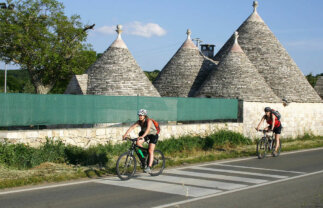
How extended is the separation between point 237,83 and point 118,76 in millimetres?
6778

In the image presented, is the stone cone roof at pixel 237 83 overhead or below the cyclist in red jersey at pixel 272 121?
overhead

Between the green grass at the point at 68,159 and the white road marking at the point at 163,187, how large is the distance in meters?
1.23

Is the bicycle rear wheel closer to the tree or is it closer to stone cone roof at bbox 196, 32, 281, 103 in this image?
stone cone roof at bbox 196, 32, 281, 103

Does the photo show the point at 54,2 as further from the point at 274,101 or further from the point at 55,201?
the point at 55,201

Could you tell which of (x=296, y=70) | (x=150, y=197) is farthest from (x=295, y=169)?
(x=296, y=70)

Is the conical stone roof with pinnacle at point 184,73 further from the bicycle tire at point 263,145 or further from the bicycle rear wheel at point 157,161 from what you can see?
the bicycle rear wheel at point 157,161

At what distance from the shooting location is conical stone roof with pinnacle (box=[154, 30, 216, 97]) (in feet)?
91.9

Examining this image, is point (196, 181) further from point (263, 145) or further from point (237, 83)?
point (237, 83)

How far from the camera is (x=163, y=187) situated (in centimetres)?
943

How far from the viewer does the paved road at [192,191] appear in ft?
25.7

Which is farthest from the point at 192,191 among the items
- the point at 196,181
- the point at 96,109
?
the point at 96,109

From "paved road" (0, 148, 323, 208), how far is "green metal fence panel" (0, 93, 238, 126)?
4580 mm

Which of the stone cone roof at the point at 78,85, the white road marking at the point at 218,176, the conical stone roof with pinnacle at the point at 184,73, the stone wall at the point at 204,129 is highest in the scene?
the conical stone roof with pinnacle at the point at 184,73

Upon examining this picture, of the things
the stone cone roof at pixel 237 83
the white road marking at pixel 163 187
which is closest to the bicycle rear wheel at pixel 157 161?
the white road marking at pixel 163 187
